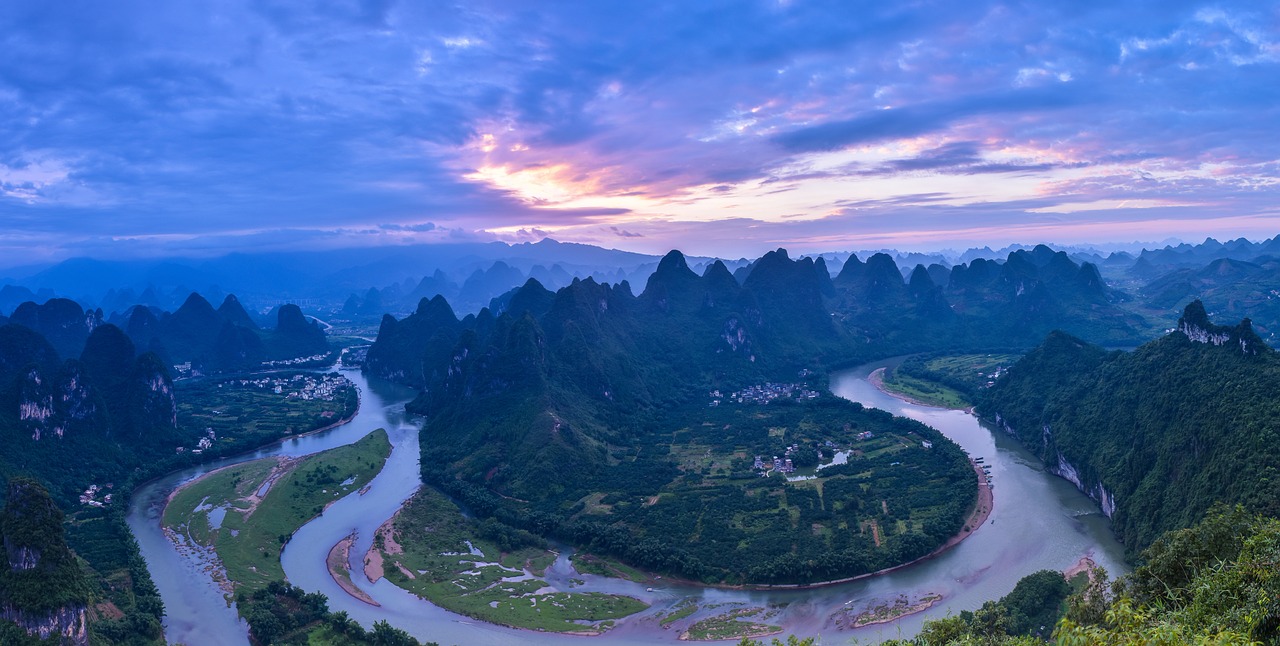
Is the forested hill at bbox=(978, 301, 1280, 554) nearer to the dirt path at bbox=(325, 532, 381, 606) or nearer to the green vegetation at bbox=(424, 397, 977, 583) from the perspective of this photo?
the green vegetation at bbox=(424, 397, 977, 583)

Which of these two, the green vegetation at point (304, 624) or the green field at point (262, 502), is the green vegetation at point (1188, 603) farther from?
the green field at point (262, 502)

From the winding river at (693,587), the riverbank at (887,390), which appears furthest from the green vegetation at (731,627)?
the riverbank at (887,390)

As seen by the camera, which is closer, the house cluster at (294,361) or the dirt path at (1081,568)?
the dirt path at (1081,568)

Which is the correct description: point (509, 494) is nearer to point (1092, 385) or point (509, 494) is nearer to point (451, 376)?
point (451, 376)

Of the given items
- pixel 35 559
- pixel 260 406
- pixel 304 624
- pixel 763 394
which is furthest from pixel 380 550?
pixel 260 406

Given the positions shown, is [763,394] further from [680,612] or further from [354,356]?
[354,356]

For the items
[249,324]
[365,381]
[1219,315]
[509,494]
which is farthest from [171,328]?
[1219,315]
